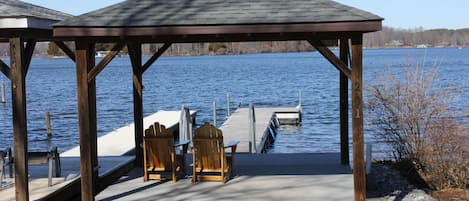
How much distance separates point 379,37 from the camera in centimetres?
12262

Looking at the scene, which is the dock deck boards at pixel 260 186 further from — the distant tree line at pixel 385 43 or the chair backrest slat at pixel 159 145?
the distant tree line at pixel 385 43

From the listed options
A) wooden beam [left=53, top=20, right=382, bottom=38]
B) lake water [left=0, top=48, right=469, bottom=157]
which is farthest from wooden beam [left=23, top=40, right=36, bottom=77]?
lake water [left=0, top=48, right=469, bottom=157]

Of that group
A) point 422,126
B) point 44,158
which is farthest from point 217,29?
point 422,126

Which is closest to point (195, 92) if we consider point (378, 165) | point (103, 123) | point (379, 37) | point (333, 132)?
point (103, 123)

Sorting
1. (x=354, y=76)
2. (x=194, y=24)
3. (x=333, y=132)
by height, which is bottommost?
(x=333, y=132)

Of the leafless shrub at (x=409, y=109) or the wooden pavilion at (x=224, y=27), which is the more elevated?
the wooden pavilion at (x=224, y=27)

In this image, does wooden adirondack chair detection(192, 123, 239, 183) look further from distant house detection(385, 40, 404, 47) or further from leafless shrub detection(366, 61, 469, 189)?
distant house detection(385, 40, 404, 47)

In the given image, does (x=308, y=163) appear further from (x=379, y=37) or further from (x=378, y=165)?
(x=379, y=37)

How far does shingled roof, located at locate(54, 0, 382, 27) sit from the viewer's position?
741 centimetres

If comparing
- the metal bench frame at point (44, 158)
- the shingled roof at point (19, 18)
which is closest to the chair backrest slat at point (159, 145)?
the metal bench frame at point (44, 158)

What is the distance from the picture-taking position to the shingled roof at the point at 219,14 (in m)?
7.41

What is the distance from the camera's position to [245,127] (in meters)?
20.1

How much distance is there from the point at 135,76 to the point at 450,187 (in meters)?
5.31

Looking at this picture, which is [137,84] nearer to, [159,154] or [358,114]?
[159,154]
